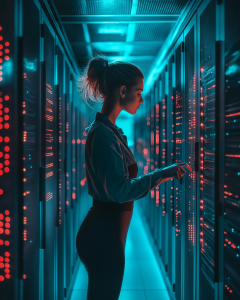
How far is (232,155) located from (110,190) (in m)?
0.58

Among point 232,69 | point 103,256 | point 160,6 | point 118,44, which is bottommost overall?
point 103,256

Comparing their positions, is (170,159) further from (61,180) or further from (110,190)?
(110,190)

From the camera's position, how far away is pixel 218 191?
1077 mm

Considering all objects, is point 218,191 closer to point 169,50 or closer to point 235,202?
point 235,202

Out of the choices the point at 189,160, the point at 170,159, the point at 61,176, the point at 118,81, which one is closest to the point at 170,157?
the point at 170,159

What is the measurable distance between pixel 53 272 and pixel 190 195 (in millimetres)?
1193

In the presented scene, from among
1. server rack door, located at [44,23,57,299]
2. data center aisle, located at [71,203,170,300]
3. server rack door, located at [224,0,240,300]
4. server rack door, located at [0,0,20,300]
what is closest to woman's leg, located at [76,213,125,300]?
server rack door, located at [0,0,20,300]

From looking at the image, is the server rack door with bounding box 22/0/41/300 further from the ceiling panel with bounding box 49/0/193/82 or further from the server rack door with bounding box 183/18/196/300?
the server rack door with bounding box 183/18/196/300

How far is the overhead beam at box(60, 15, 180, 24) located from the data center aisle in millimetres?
2696

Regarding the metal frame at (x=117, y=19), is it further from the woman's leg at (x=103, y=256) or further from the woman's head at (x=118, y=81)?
the woman's leg at (x=103, y=256)

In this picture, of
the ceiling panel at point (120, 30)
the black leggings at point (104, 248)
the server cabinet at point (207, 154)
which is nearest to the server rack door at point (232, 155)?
the server cabinet at point (207, 154)

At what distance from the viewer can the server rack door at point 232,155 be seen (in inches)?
35.4

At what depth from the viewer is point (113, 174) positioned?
82cm

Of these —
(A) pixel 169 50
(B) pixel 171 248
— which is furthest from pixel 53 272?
(A) pixel 169 50
